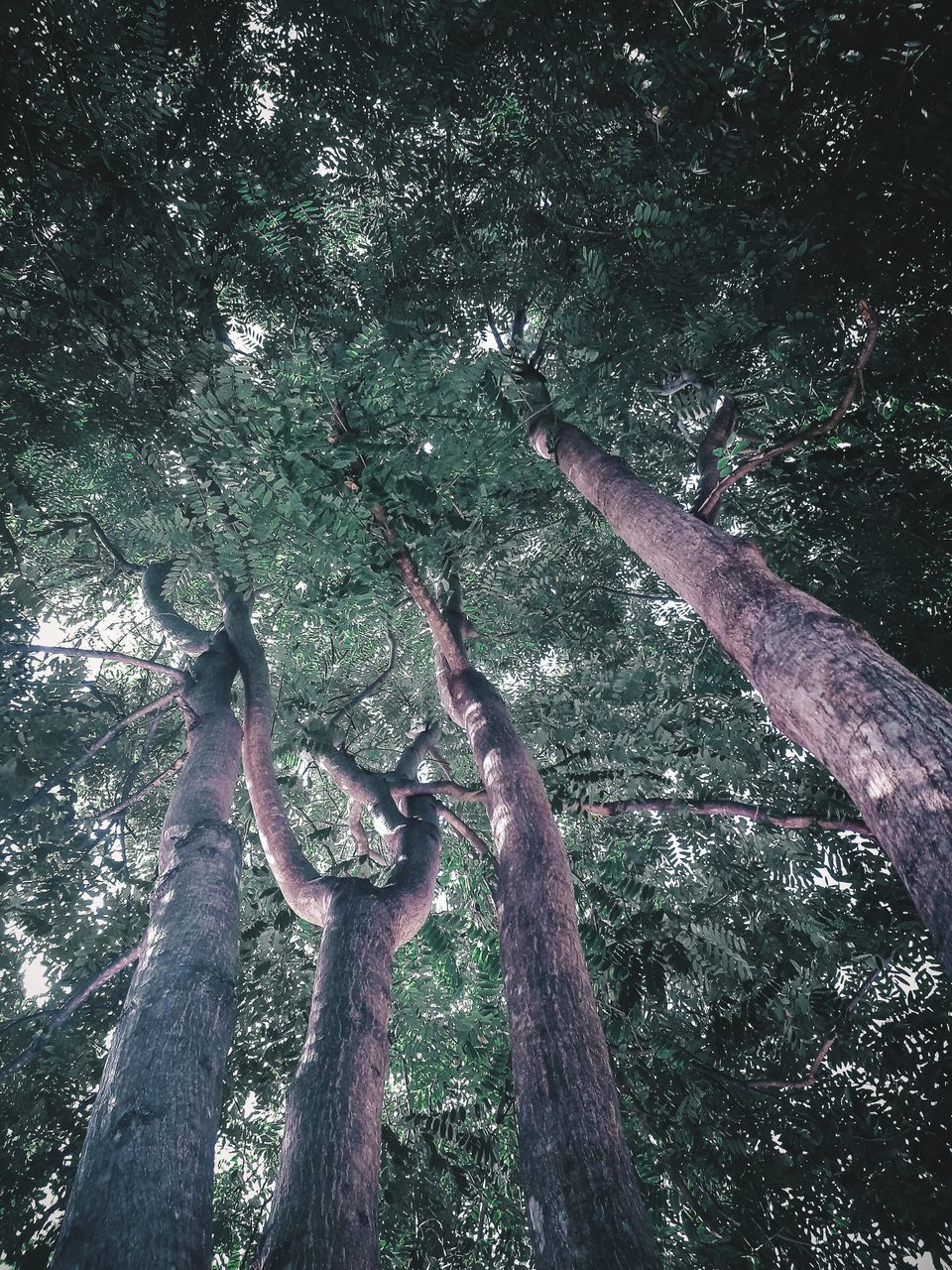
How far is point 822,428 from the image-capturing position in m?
2.82

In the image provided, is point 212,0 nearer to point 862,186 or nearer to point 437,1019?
point 862,186

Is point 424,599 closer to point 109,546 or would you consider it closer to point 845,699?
point 845,699

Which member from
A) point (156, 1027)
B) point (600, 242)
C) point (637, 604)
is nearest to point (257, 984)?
point (156, 1027)

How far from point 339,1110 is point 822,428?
13.7 ft

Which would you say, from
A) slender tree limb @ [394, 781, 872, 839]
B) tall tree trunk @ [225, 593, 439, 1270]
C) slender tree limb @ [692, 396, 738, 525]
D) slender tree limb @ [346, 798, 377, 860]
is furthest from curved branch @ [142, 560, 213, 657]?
slender tree limb @ [692, 396, 738, 525]

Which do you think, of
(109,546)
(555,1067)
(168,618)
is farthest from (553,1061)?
(168,618)

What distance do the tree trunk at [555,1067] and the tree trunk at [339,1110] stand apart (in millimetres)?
932

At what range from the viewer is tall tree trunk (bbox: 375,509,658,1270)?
1961mm

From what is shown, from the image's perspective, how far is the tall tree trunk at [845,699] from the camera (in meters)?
1.61

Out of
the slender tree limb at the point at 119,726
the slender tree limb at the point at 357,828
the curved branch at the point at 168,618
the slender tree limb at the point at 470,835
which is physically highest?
the curved branch at the point at 168,618

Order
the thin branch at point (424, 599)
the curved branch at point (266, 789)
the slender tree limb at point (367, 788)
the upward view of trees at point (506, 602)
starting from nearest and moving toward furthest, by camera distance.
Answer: the upward view of trees at point (506, 602), the curved branch at point (266, 789), the thin branch at point (424, 599), the slender tree limb at point (367, 788)

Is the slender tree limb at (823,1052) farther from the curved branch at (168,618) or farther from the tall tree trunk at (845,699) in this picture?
the curved branch at (168,618)

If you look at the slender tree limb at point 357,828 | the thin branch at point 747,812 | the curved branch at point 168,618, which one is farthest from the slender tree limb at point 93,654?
the thin branch at point 747,812

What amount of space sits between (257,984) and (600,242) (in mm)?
8101
